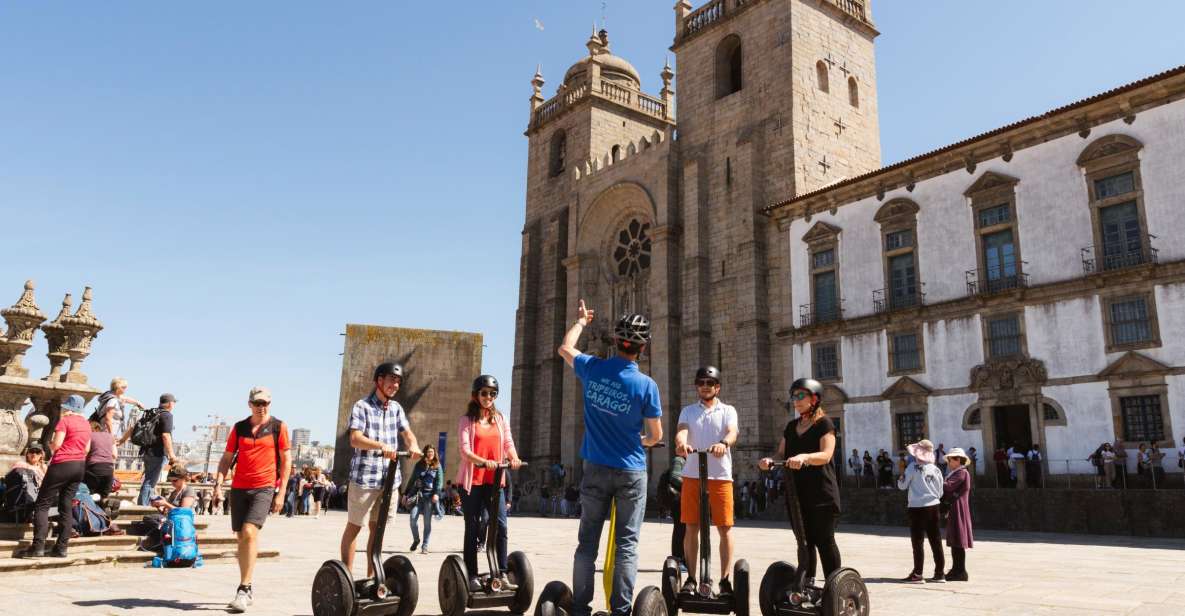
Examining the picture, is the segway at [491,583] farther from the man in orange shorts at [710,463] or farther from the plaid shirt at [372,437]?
the man in orange shorts at [710,463]

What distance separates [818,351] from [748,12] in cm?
1429

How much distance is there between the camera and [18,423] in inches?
447

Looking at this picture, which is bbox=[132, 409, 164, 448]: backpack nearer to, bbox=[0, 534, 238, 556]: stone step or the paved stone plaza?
bbox=[0, 534, 238, 556]: stone step

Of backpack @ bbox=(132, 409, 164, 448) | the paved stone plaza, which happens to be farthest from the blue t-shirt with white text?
backpack @ bbox=(132, 409, 164, 448)

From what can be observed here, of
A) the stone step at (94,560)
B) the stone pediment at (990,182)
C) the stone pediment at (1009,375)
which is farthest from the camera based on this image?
the stone pediment at (990,182)

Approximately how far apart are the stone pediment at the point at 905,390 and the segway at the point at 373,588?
20.0 m

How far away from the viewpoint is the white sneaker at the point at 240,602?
5.75m

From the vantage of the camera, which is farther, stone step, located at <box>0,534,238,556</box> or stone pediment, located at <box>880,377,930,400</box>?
stone pediment, located at <box>880,377,930,400</box>

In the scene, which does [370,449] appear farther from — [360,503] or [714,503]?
[714,503]

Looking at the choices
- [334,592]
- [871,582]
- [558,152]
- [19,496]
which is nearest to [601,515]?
[334,592]

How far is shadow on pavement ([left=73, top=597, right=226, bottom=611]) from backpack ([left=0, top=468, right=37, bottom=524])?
3.29 meters

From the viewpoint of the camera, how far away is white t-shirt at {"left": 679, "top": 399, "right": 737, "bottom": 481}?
19.6 ft

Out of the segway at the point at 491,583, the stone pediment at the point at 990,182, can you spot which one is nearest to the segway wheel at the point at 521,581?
the segway at the point at 491,583

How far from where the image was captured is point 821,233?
25.9 m
